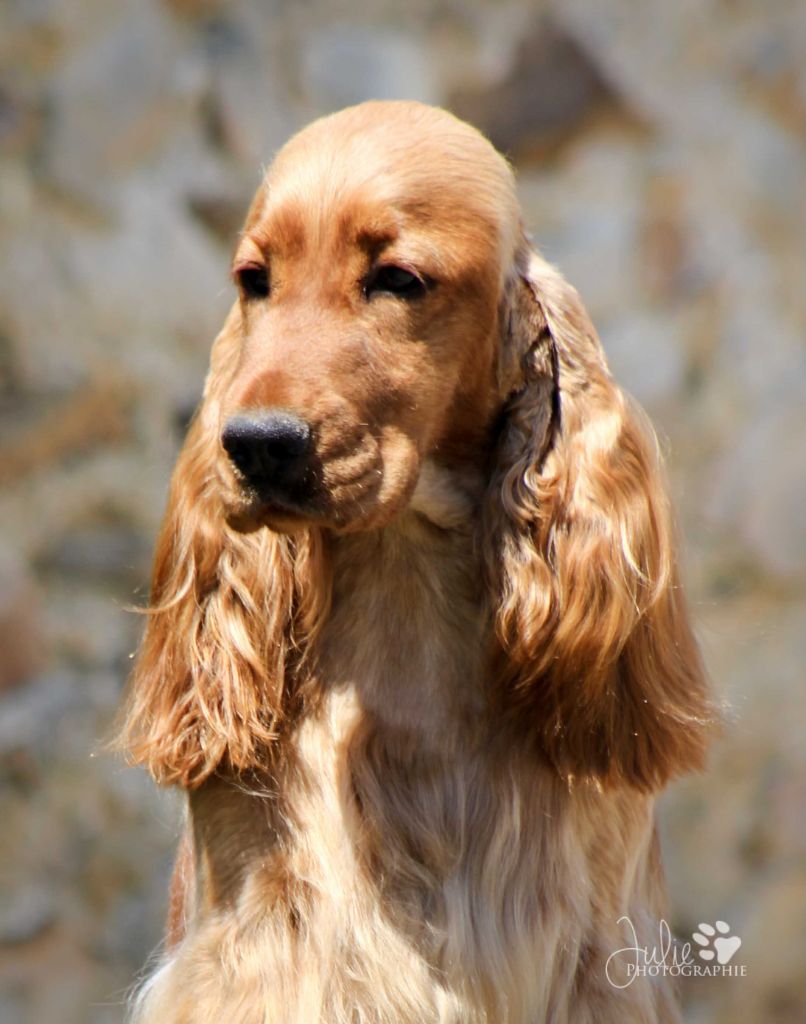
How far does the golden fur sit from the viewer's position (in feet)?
8.11

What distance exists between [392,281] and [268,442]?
351 millimetres

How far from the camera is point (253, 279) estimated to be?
7.92 feet

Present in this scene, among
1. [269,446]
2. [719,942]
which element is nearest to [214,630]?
[269,446]

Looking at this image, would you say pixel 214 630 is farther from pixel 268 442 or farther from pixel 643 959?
pixel 643 959

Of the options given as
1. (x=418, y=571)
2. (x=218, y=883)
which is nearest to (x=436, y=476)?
(x=418, y=571)

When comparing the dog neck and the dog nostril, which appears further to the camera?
the dog neck

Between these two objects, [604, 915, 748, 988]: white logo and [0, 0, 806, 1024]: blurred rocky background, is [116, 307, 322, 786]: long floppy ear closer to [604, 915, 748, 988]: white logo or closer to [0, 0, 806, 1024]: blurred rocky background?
[604, 915, 748, 988]: white logo

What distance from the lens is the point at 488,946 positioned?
2496 mm

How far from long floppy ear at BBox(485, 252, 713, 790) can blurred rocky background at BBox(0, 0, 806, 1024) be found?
1754mm

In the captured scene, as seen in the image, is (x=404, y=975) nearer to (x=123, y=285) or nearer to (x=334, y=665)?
(x=334, y=665)

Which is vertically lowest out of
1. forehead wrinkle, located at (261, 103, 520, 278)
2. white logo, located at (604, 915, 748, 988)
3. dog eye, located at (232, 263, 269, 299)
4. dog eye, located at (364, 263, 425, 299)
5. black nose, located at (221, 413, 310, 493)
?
white logo, located at (604, 915, 748, 988)

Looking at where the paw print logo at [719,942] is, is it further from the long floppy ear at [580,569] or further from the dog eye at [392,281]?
the dog eye at [392,281]
